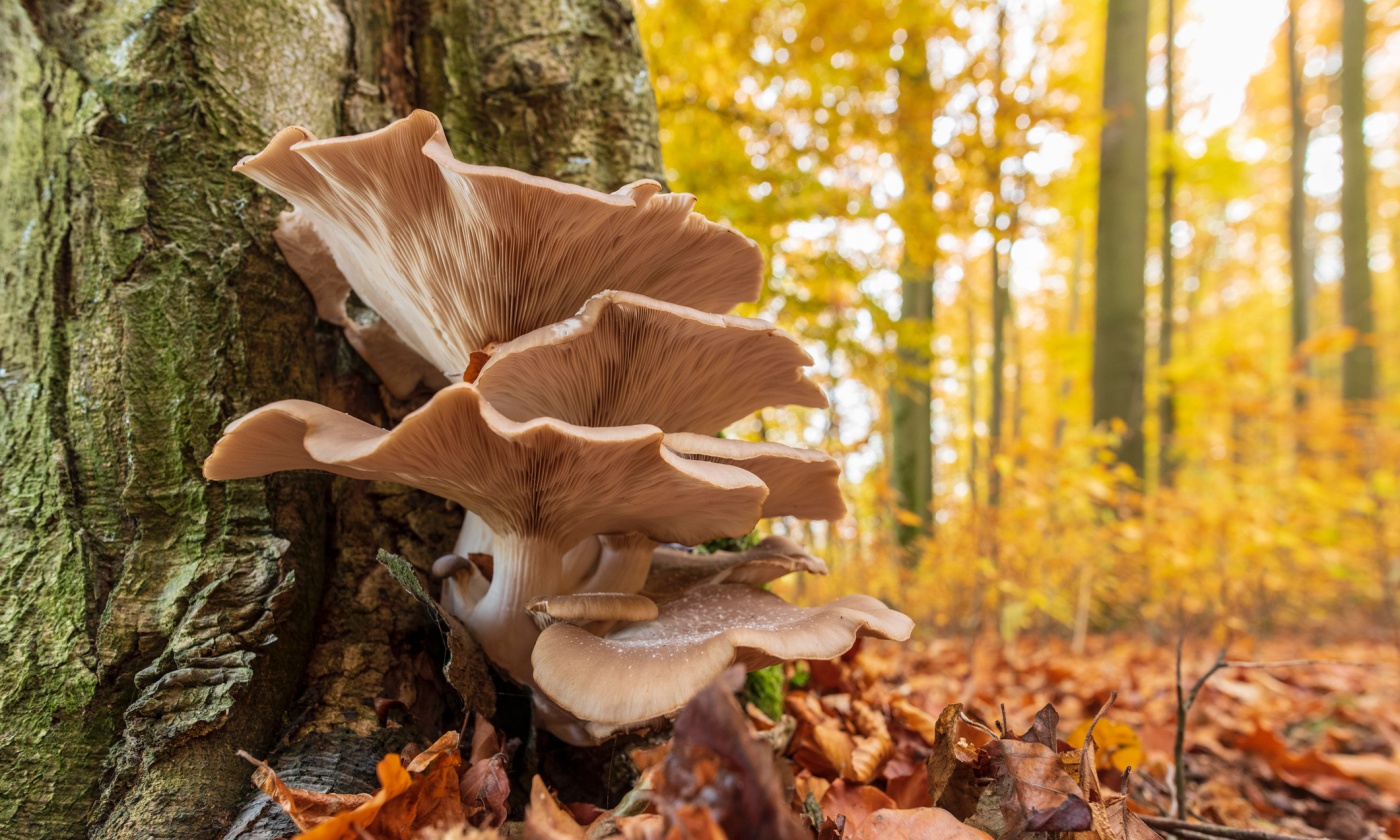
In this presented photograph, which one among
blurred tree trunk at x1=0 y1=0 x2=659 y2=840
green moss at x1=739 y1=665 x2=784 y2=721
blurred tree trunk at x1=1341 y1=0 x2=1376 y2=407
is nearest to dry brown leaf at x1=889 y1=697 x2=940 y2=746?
green moss at x1=739 y1=665 x2=784 y2=721

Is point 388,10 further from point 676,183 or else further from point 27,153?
point 676,183

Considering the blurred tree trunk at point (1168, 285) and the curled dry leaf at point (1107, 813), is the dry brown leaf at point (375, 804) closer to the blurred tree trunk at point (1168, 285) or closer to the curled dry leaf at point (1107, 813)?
the curled dry leaf at point (1107, 813)

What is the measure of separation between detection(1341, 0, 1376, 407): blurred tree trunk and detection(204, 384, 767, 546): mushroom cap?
14985mm

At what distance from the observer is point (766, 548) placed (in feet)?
5.85

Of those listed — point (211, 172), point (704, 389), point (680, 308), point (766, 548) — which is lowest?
point (766, 548)

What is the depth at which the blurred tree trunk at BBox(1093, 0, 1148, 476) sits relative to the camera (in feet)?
25.7

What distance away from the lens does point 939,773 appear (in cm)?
145

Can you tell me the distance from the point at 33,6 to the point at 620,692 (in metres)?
2.17

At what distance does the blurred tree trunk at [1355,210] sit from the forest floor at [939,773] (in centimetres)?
1079

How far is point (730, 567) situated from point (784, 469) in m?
0.32

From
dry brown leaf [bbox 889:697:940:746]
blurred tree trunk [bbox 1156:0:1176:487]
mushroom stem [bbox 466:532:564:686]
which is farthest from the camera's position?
blurred tree trunk [bbox 1156:0:1176:487]

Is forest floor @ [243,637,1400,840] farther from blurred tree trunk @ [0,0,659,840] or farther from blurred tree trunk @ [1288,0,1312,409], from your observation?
blurred tree trunk @ [1288,0,1312,409]

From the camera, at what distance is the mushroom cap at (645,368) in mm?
1332

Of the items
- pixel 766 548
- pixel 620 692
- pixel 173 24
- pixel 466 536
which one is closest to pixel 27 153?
pixel 173 24
